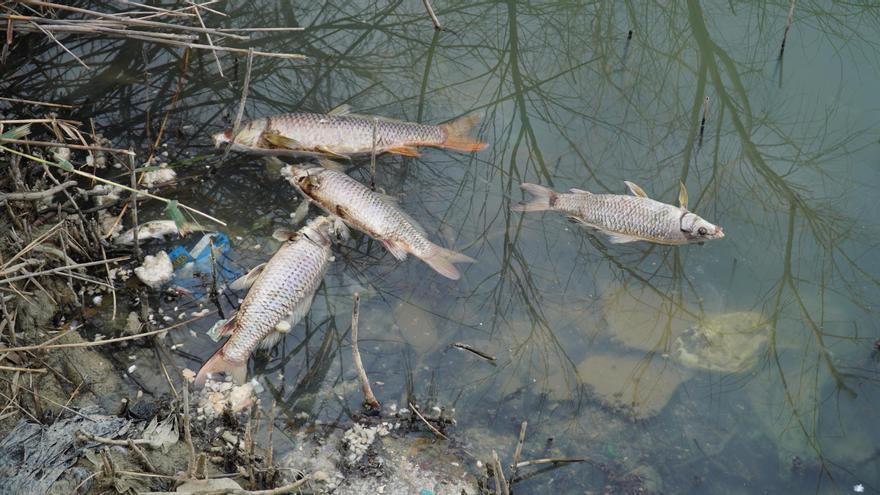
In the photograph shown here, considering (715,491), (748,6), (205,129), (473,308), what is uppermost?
(748,6)

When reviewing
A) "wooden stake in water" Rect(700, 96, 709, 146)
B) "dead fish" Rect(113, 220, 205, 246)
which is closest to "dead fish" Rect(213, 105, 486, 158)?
"dead fish" Rect(113, 220, 205, 246)

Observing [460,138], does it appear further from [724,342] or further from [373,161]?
[724,342]

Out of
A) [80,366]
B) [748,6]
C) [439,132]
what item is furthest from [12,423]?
[748,6]

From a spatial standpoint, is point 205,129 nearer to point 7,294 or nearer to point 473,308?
point 7,294

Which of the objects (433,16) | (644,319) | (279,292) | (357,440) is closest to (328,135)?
(279,292)

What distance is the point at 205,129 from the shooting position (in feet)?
18.3

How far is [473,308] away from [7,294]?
2580 millimetres

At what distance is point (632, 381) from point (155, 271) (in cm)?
287

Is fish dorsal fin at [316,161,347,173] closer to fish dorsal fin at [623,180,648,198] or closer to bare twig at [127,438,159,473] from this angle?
fish dorsal fin at [623,180,648,198]

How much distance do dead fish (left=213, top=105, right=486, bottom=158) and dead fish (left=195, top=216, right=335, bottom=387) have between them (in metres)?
0.78

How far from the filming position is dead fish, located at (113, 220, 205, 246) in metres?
4.75

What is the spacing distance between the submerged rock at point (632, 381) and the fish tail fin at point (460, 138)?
178cm

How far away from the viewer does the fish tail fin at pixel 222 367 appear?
4.08 meters

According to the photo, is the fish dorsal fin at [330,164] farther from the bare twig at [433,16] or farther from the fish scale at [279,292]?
the bare twig at [433,16]
